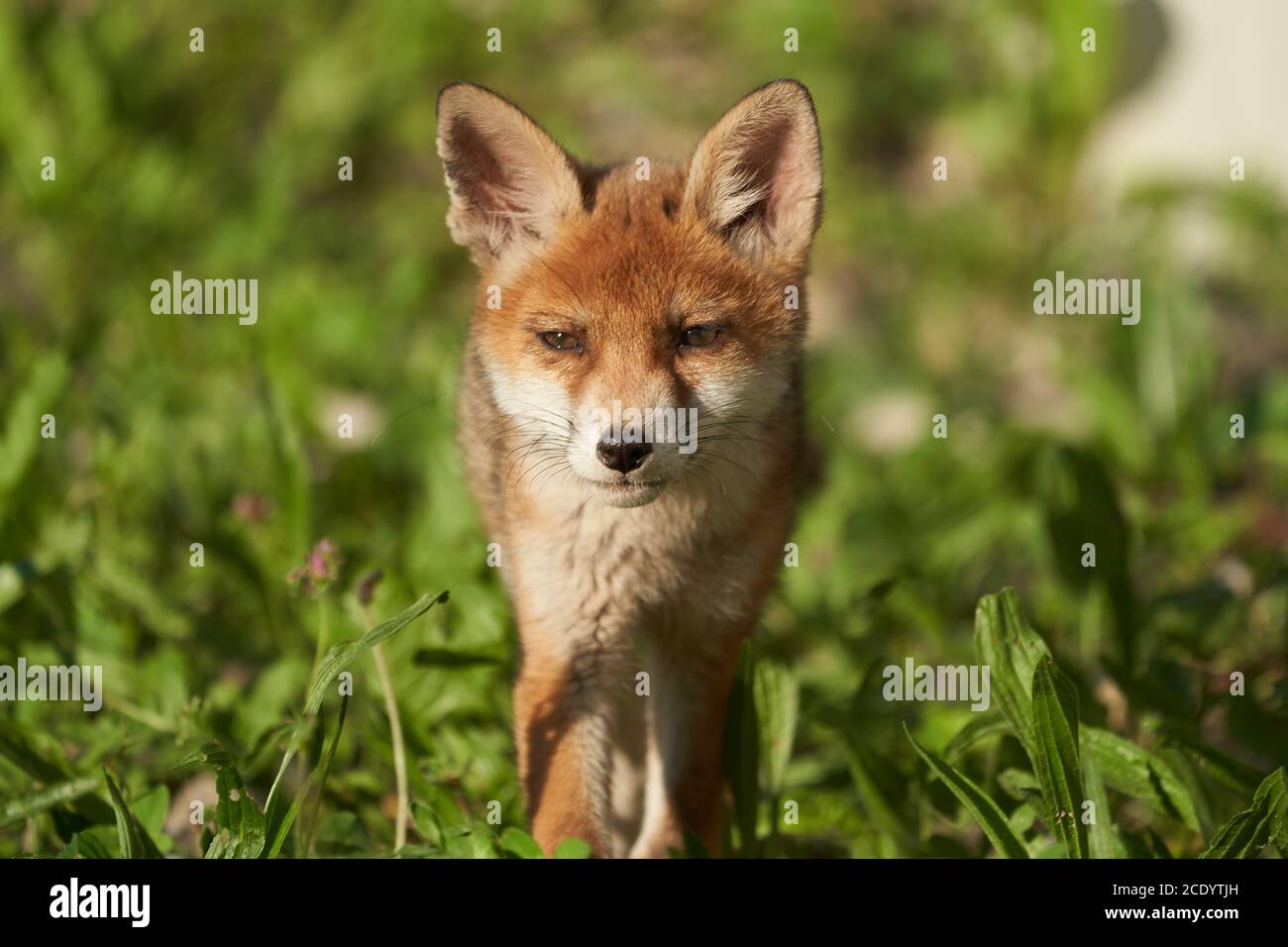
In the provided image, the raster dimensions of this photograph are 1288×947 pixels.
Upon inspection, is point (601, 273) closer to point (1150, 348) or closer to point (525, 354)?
point (525, 354)

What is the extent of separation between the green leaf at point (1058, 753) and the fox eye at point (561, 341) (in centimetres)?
132

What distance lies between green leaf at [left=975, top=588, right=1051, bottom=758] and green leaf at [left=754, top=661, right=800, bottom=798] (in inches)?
23.6

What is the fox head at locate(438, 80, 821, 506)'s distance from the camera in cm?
314

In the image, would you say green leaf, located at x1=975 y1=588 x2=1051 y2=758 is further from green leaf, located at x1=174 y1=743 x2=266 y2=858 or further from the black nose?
green leaf, located at x1=174 y1=743 x2=266 y2=858

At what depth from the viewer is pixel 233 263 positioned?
22.8 ft

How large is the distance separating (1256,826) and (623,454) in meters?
1.67

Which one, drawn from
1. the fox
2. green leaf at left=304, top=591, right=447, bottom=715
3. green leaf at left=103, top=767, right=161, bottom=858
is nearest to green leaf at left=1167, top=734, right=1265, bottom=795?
the fox

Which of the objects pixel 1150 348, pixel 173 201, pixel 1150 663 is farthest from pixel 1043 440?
pixel 173 201

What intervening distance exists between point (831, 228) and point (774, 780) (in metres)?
5.01

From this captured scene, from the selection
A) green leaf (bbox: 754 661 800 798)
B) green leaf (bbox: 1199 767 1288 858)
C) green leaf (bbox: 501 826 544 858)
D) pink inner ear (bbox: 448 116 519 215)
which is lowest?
green leaf (bbox: 1199 767 1288 858)

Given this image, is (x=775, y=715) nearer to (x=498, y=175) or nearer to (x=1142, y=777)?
(x=1142, y=777)

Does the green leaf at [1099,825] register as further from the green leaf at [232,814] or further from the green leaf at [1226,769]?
the green leaf at [232,814]

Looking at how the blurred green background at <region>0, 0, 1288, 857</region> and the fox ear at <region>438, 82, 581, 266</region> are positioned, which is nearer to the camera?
the fox ear at <region>438, 82, 581, 266</region>

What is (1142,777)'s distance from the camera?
3.37 m
